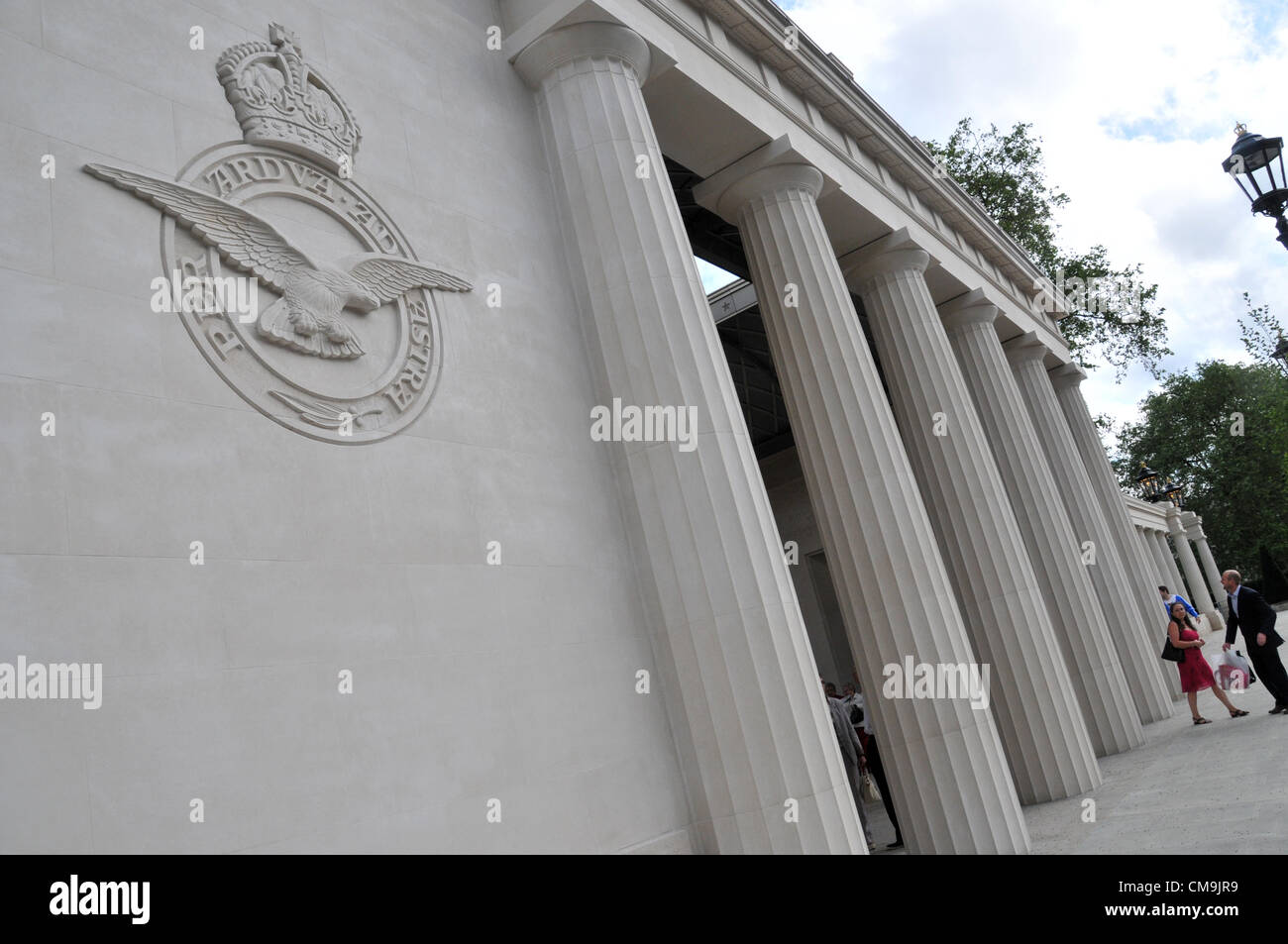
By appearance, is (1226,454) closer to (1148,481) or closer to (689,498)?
(1148,481)

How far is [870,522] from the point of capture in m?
12.6

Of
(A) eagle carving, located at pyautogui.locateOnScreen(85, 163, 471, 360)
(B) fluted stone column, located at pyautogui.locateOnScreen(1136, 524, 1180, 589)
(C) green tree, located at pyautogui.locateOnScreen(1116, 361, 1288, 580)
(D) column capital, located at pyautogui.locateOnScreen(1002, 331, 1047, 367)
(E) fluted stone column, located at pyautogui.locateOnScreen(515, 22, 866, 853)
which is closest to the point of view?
(A) eagle carving, located at pyautogui.locateOnScreen(85, 163, 471, 360)

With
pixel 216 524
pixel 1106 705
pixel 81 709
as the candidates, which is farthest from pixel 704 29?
pixel 1106 705

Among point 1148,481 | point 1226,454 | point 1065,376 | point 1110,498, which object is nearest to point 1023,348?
point 1065,376

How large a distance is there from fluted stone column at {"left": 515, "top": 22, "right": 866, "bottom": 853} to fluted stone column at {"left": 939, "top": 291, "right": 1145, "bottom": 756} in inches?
520

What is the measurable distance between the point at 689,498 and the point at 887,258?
34.1 ft

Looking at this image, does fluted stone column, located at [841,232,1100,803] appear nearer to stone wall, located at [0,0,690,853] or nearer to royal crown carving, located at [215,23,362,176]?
stone wall, located at [0,0,690,853]

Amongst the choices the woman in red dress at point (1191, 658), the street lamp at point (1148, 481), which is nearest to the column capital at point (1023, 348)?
the woman in red dress at point (1191, 658)

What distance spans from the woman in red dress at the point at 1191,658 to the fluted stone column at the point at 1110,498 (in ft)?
27.1

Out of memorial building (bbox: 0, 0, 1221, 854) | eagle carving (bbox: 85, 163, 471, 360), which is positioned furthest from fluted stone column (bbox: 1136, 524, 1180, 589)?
eagle carving (bbox: 85, 163, 471, 360)

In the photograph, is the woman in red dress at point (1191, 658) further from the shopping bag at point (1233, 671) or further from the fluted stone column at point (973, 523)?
the fluted stone column at point (973, 523)

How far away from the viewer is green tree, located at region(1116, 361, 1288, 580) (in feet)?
228
